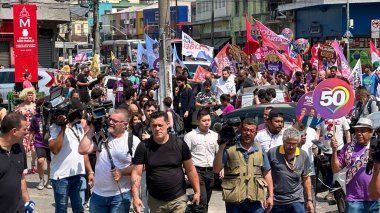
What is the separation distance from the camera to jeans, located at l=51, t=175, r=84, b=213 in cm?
870

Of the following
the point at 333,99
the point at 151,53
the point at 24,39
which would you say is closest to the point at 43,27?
the point at 151,53

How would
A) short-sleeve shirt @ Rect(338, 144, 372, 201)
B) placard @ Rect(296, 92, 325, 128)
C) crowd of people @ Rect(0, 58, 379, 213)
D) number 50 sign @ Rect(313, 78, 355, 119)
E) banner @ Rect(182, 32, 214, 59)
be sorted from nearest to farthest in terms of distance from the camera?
crowd of people @ Rect(0, 58, 379, 213)
short-sleeve shirt @ Rect(338, 144, 372, 201)
number 50 sign @ Rect(313, 78, 355, 119)
placard @ Rect(296, 92, 325, 128)
banner @ Rect(182, 32, 214, 59)

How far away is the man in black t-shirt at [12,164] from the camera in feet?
21.5

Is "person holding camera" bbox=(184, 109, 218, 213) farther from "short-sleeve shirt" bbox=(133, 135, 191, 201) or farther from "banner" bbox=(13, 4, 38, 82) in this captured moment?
"banner" bbox=(13, 4, 38, 82)

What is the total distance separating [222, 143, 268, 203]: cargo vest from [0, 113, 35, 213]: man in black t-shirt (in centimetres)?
195

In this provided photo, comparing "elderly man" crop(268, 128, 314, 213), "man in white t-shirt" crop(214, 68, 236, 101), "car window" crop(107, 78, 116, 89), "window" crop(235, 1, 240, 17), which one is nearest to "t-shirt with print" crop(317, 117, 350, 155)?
"elderly man" crop(268, 128, 314, 213)

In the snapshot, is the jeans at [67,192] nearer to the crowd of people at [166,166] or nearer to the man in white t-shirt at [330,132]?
the crowd of people at [166,166]

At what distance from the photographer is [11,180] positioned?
662 cm

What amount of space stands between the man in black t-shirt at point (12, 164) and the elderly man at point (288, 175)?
246cm

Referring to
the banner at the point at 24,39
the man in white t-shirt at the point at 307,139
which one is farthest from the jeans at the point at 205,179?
the banner at the point at 24,39

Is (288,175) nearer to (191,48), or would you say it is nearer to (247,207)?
(247,207)

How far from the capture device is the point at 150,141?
293 inches

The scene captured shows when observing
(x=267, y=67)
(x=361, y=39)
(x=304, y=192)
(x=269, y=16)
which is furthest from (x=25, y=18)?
(x=269, y=16)

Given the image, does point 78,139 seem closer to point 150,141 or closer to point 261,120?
point 150,141
